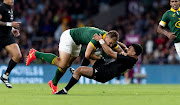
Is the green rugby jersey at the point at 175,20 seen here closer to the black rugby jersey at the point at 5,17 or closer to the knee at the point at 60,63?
the knee at the point at 60,63

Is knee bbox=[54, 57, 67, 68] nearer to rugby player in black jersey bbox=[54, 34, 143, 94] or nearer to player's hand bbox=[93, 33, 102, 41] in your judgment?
rugby player in black jersey bbox=[54, 34, 143, 94]

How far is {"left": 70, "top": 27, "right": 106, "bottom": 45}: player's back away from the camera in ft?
36.9

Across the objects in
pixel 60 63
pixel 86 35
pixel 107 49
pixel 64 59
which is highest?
pixel 86 35

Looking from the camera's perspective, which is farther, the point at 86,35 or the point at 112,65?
the point at 86,35

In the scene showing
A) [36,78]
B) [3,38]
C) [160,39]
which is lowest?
[36,78]

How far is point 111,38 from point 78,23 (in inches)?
471

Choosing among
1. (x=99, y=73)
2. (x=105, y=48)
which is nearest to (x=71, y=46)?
(x=105, y=48)

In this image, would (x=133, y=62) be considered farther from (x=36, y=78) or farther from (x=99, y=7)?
(x=99, y=7)

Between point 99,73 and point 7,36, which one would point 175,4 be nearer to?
point 99,73

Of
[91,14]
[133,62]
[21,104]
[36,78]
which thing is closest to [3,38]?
[133,62]

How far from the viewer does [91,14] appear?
85.7ft

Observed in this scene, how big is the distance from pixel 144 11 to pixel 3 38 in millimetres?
12725

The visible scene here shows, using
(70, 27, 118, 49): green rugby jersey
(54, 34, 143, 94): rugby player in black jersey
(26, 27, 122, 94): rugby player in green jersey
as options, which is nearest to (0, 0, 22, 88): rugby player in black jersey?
(26, 27, 122, 94): rugby player in green jersey

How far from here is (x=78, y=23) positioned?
74.5 ft
